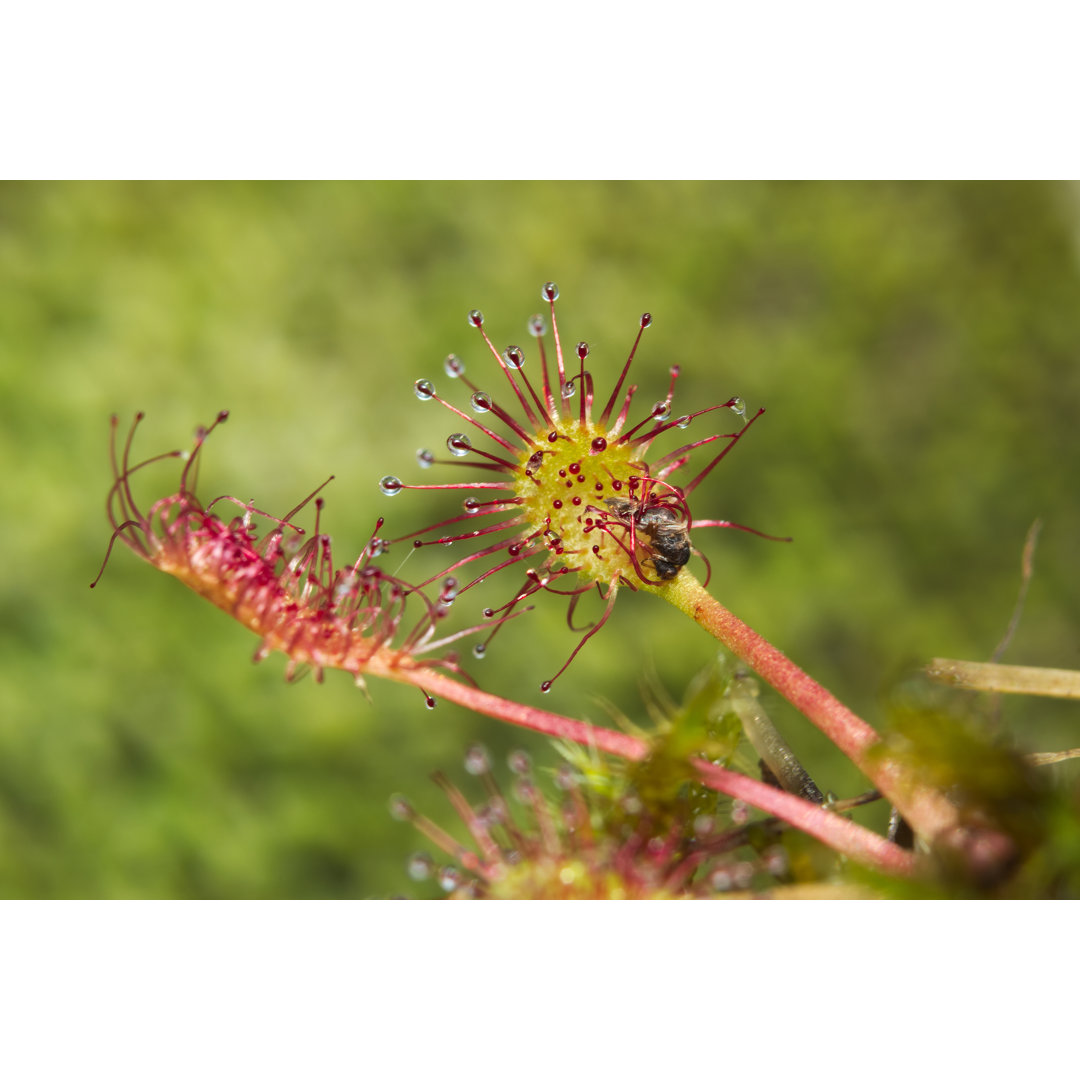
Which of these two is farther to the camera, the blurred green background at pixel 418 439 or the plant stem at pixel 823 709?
the blurred green background at pixel 418 439

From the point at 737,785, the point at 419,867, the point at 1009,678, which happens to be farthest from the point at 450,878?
the point at 1009,678

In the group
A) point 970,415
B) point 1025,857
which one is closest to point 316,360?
point 970,415

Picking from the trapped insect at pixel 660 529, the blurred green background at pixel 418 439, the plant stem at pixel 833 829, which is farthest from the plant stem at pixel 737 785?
the blurred green background at pixel 418 439

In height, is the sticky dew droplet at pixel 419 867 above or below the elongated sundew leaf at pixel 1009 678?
below

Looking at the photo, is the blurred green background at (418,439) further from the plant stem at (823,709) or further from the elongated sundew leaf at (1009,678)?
the plant stem at (823,709)

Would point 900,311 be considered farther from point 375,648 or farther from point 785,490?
point 375,648

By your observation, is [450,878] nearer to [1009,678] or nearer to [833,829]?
[833,829]

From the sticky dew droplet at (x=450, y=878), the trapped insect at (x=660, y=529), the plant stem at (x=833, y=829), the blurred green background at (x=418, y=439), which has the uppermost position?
the blurred green background at (x=418, y=439)
